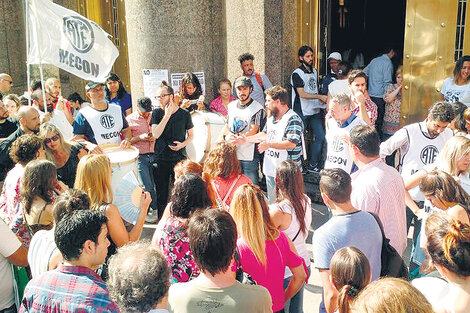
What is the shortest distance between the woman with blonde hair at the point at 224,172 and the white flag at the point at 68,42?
2.35 meters

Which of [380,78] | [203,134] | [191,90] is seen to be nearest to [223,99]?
[191,90]

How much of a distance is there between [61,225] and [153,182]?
4.39m

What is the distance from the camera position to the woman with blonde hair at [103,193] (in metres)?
3.79

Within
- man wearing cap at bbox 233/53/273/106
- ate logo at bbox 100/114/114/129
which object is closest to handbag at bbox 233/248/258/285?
ate logo at bbox 100/114/114/129

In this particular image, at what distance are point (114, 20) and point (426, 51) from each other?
6.06 m

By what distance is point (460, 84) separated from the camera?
6.59 m

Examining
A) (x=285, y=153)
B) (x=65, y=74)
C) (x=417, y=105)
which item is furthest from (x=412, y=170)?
(x=65, y=74)

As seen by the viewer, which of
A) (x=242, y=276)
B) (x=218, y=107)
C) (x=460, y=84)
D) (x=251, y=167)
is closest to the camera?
(x=242, y=276)

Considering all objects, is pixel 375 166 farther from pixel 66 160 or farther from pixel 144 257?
pixel 66 160

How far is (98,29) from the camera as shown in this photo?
6285mm

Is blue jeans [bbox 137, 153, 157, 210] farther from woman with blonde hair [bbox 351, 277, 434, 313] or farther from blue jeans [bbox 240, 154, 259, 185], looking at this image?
woman with blonde hair [bbox 351, 277, 434, 313]

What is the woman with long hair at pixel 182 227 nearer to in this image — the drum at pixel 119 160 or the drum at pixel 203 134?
the drum at pixel 119 160

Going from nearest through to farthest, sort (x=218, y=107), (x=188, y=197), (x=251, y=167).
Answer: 1. (x=188, y=197)
2. (x=251, y=167)
3. (x=218, y=107)

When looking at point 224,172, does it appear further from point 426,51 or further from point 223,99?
point 426,51
